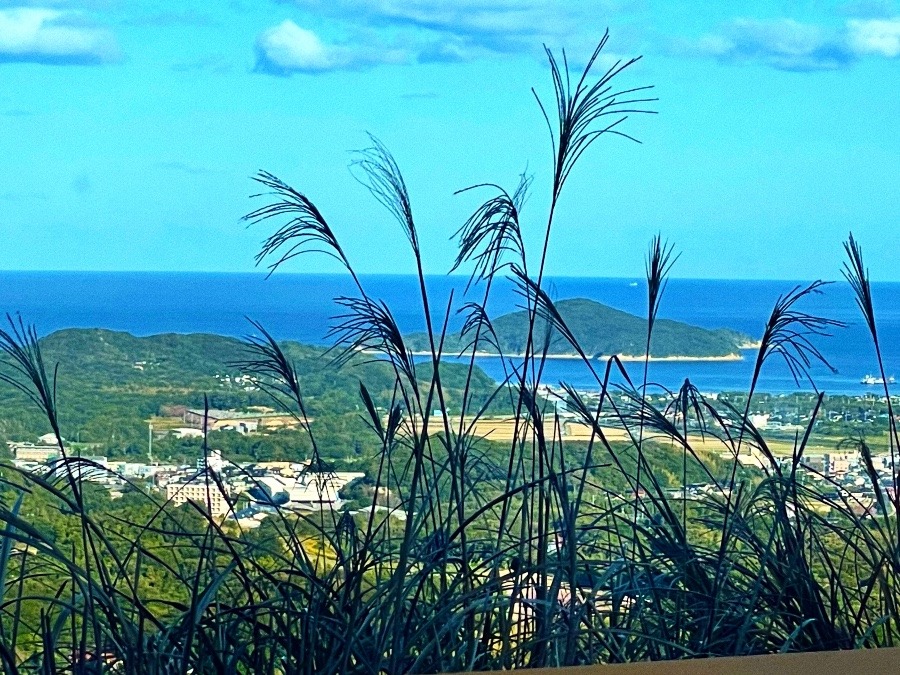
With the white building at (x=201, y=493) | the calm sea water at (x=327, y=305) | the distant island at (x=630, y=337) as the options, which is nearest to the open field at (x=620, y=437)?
the calm sea water at (x=327, y=305)

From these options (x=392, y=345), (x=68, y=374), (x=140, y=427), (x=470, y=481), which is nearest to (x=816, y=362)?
(x=470, y=481)

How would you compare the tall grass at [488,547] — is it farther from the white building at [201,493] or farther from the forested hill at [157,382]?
the forested hill at [157,382]

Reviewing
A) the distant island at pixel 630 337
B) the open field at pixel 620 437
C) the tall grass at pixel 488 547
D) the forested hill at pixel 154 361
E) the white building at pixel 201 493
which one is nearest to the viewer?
the tall grass at pixel 488 547

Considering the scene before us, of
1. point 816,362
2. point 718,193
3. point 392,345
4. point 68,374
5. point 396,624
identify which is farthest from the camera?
point 718,193

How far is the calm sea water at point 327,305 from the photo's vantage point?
2400 millimetres

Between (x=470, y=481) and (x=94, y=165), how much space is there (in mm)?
1526

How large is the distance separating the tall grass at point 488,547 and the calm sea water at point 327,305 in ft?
0.88

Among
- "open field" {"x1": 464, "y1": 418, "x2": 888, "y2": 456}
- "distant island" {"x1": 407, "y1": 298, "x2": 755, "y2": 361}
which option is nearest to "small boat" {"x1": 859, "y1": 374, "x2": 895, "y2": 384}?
"open field" {"x1": 464, "y1": 418, "x2": 888, "y2": 456}

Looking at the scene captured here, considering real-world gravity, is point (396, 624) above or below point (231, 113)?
below

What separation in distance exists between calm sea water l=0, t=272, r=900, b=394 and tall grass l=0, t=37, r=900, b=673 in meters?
0.27

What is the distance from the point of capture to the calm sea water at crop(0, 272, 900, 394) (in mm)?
2400

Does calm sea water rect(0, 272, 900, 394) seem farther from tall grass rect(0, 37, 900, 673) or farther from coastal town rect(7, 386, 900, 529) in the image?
tall grass rect(0, 37, 900, 673)

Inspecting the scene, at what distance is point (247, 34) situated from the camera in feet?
8.42

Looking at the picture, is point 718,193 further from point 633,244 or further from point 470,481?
point 470,481
